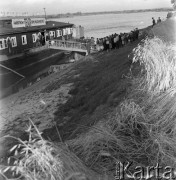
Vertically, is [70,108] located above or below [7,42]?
below

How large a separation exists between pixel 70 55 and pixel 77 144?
29.3 meters

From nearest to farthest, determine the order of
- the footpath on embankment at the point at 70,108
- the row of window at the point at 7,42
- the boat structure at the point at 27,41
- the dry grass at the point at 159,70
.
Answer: the dry grass at the point at 159,70 → the footpath on embankment at the point at 70,108 → the row of window at the point at 7,42 → the boat structure at the point at 27,41

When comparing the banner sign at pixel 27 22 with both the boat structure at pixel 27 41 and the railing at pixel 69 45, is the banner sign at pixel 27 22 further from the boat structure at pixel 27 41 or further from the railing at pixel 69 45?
the railing at pixel 69 45

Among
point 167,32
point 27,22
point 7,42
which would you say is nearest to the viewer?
point 167,32

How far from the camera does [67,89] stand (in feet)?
43.3

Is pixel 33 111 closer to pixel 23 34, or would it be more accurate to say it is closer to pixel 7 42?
pixel 7 42

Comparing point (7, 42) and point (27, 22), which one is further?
point (27, 22)

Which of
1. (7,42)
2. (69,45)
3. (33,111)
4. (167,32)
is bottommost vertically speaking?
(33,111)

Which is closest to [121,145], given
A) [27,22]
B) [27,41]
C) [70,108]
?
[70,108]

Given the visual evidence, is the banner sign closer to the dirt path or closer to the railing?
the railing

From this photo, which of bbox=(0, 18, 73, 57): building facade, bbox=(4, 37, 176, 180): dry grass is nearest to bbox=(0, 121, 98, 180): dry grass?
bbox=(4, 37, 176, 180): dry grass

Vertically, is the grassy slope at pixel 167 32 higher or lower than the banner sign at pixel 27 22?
lower

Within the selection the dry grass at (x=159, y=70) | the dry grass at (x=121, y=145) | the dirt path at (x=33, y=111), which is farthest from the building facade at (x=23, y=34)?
the dry grass at (x=121, y=145)

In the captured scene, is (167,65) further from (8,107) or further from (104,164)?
(8,107)
